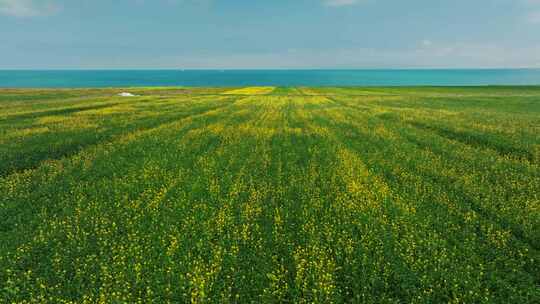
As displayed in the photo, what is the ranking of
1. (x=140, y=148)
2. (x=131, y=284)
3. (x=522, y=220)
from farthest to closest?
1. (x=140, y=148)
2. (x=522, y=220)
3. (x=131, y=284)

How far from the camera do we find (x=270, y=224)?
9.11m

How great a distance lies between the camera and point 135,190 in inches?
467

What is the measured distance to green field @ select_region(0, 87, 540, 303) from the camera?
6.38 m

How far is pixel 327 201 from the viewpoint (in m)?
10.7

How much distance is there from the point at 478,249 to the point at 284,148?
1286cm

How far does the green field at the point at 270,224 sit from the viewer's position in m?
6.38

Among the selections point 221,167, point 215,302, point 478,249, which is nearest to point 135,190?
point 221,167

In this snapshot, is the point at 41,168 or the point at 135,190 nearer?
the point at 135,190

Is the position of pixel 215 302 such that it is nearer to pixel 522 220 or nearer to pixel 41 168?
pixel 522 220

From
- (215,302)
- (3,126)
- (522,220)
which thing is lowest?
(215,302)

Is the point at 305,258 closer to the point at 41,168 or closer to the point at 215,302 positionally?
the point at 215,302

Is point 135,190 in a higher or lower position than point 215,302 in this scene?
higher

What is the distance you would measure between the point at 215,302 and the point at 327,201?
19.5ft

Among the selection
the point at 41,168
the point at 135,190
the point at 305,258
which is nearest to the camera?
the point at 305,258
